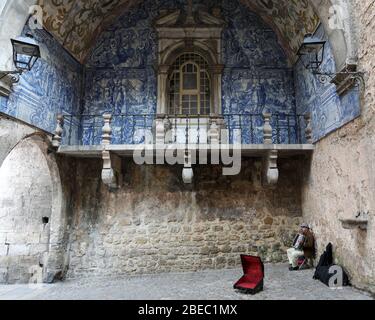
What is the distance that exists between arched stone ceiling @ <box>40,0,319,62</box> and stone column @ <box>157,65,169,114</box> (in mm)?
1818

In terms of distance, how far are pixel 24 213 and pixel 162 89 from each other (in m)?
4.29

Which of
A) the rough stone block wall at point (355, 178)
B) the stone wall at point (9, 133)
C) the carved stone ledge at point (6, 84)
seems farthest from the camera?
the stone wall at point (9, 133)

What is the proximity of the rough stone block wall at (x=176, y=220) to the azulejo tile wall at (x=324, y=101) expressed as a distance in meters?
1.40

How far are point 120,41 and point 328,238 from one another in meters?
6.37

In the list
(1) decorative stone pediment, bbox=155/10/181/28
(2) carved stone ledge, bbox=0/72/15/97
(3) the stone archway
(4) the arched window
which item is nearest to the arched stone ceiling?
(1) decorative stone pediment, bbox=155/10/181/28

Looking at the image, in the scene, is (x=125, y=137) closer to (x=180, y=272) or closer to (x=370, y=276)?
(x=180, y=272)

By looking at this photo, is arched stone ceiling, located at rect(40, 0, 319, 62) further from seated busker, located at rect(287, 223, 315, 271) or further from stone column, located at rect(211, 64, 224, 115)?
seated busker, located at rect(287, 223, 315, 271)

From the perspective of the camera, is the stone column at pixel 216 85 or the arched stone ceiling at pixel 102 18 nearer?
the arched stone ceiling at pixel 102 18

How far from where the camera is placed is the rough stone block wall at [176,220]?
22.7 ft

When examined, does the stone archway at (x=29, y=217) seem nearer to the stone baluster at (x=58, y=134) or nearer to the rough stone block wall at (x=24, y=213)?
the rough stone block wall at (x=24, y=213)

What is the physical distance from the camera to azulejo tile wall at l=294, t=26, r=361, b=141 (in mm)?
4645

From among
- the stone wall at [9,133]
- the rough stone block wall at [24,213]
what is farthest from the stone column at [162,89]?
the stone wall at [9,133]

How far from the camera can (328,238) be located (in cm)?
551

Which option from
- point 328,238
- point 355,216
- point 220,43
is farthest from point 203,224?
point 220,43
